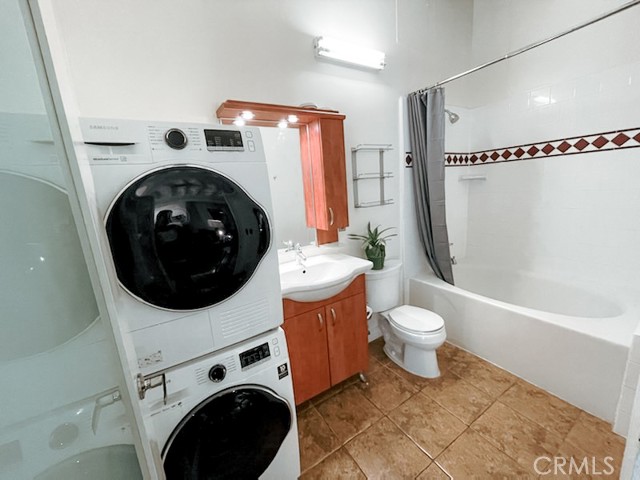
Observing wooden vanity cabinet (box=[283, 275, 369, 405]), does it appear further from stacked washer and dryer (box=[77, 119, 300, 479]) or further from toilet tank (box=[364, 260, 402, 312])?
stacked washer and dryer (box=[77, 119, 300, 479])

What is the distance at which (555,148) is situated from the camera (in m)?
2.08

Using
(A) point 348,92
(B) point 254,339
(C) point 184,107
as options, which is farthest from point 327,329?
(A) point 348,92

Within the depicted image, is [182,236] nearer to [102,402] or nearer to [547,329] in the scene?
[102,402]

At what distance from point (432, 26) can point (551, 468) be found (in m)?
→ 3.05

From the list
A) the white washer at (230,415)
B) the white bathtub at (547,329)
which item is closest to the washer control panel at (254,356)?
the white washer at (230,415)

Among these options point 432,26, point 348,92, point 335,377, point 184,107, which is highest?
point 432,26

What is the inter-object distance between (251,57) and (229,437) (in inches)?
72.9

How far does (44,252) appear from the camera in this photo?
1.77 feet

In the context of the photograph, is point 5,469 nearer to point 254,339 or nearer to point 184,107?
point 254,339

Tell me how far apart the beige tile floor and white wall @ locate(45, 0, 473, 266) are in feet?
3.53

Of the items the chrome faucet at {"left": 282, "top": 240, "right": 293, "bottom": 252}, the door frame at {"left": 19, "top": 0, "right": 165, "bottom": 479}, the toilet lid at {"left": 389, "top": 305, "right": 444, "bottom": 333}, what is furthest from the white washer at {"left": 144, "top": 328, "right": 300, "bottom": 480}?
the toilet lid at {"left": 389, "top": 305, "right": 444, "bottom": 333}

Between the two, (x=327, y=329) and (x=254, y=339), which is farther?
(x=327, y=329)

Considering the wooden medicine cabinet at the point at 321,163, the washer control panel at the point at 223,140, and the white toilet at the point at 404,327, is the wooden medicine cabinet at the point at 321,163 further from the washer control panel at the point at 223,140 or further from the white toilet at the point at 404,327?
the washer control panel at the point at 223,140

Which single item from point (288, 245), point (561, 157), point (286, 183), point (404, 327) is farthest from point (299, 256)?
point (561, 157)
